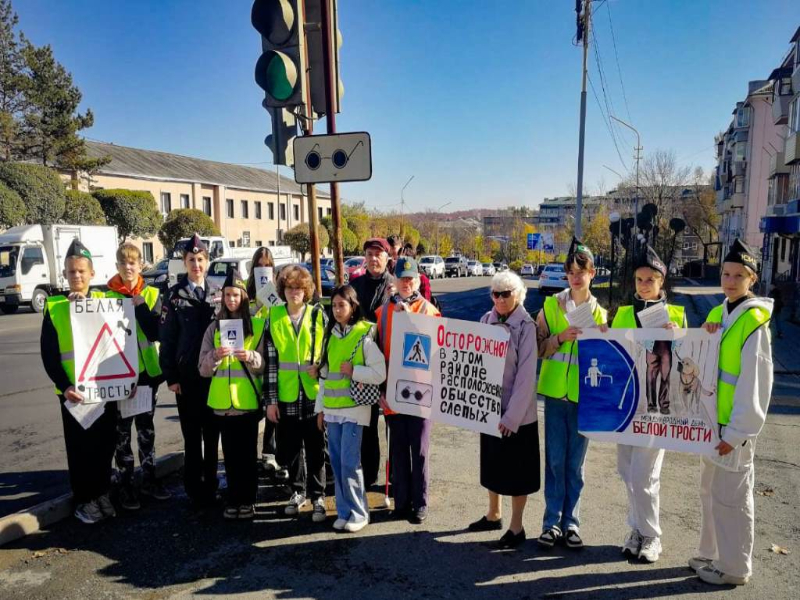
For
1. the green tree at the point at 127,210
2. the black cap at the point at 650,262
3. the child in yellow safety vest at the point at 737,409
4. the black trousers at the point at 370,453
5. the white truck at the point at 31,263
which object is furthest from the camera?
the green tree at the point at 127,210

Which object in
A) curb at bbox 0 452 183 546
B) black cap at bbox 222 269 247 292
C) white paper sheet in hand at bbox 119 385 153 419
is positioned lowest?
curb at bbox 0 452 183 546

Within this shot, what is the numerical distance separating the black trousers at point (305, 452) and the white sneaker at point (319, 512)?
4cm

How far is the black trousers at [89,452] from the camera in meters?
4.70

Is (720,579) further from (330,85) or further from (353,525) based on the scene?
(330,85)

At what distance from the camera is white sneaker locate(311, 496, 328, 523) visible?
4762mm

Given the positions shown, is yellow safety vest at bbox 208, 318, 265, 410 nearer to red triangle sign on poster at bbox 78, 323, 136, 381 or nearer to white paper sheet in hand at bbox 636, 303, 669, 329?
red triangle sign on poster at bbox 78, 323, 136, 381

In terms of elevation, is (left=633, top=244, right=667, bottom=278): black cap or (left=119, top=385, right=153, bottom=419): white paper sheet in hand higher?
(left=633, top=244, right=667, bottom=278): black cap

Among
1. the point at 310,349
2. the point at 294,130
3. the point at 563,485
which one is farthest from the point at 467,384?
the point at 294,130

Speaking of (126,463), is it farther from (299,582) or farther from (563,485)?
(563,485)

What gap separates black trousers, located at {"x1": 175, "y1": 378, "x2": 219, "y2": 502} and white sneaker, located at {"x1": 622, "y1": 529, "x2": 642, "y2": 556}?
3.32 m

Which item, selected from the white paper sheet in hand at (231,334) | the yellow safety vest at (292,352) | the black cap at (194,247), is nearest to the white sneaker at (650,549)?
the yellow safety vest at (292,352)

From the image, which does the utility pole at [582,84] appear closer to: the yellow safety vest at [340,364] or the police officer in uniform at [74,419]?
the yellow safety vest at [340,364]

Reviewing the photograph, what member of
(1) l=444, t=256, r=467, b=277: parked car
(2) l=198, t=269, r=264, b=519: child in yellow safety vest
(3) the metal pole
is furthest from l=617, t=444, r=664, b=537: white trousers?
(1) l=444, t=256, r=467, b=277: parked car

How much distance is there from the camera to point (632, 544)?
421cm
